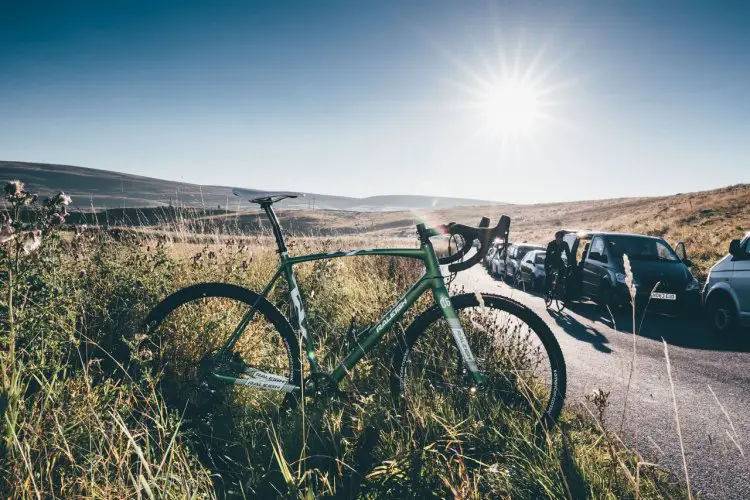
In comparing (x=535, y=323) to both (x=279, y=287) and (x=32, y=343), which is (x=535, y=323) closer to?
(x=32, y=343)

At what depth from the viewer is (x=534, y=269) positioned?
1412cm

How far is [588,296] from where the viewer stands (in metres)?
10.5

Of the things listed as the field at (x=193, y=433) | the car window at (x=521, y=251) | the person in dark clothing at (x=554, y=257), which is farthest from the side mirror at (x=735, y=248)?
the car window at (x=521, y=251)

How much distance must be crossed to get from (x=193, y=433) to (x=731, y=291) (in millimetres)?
8697

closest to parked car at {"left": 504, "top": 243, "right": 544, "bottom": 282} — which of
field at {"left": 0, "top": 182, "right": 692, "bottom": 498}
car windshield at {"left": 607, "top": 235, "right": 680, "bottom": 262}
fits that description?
car windshield at {"left": 607, "top": 235, "right": 680, "bottom": 262}

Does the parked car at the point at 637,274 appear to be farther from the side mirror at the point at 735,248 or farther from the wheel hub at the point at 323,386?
the wheel hub at the point at 323,386

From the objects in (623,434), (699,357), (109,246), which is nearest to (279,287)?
(109,246)

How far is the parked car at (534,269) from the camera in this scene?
13.8 m

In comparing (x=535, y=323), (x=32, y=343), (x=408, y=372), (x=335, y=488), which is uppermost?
(x=535, y=323)

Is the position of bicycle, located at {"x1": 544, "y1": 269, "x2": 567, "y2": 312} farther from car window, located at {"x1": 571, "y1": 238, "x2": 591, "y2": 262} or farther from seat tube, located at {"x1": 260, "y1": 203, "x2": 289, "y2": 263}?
seat tube, located at {"x1": 260, "y1": 203, "x2": 289, "y2": 263}

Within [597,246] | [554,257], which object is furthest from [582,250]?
[554,257]

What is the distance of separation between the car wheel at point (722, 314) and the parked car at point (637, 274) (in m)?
1.03

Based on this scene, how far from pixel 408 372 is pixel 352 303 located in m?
2.28

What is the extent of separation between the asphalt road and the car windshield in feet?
5.73
